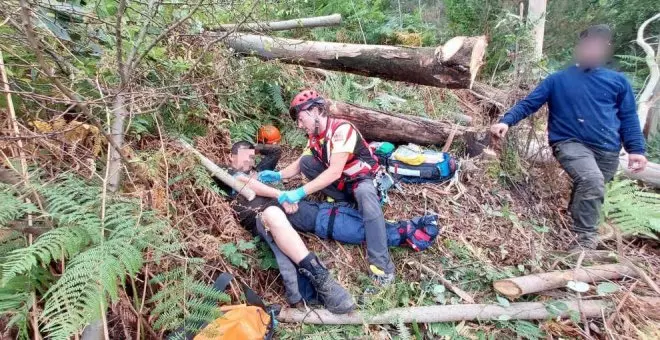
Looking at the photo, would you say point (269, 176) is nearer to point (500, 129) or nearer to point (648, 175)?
point (500, 129)

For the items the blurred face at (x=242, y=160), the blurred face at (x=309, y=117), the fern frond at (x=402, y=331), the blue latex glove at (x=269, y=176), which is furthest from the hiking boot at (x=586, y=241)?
the blurred face at (x=242, y=160)

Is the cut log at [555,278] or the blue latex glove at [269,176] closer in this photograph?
the cut log at [555,278]

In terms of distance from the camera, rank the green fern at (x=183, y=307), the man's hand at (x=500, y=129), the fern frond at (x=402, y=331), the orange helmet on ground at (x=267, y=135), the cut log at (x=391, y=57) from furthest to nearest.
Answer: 1. the orange helmet on ground at (x=267, y=135)
2. the man's hand at (x=500, y=129)
3. the cut log at (x=391, y=57)
4. the fern frond at (x=402, y=331)
5. the green fern at (x=183, y=307)

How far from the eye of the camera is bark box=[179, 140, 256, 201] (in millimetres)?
3475

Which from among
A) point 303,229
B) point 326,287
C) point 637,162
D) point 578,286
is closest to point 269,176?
point 303,229

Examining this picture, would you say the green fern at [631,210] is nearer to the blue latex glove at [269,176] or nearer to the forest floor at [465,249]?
the forest floor at [465,249]

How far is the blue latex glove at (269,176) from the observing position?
3.90m

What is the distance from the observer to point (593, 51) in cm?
391

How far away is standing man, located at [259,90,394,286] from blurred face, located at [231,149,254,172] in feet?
1.88

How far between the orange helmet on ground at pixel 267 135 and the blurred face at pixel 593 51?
328 centimetres

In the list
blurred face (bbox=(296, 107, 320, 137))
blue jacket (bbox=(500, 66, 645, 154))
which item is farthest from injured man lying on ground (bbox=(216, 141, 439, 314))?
blue jacket (bbox=(500, 66, 645, 154))

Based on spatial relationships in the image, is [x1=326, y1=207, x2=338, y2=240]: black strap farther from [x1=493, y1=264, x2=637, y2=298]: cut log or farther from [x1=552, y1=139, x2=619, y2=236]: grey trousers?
[x1=552, y1=139, x2=619, y2=236]: grey trousers

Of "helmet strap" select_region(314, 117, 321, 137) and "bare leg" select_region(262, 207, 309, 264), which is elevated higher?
"helmet strap" select_region(314, 117, 321, 137)

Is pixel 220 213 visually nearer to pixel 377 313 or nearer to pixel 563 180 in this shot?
pixel 377 313
